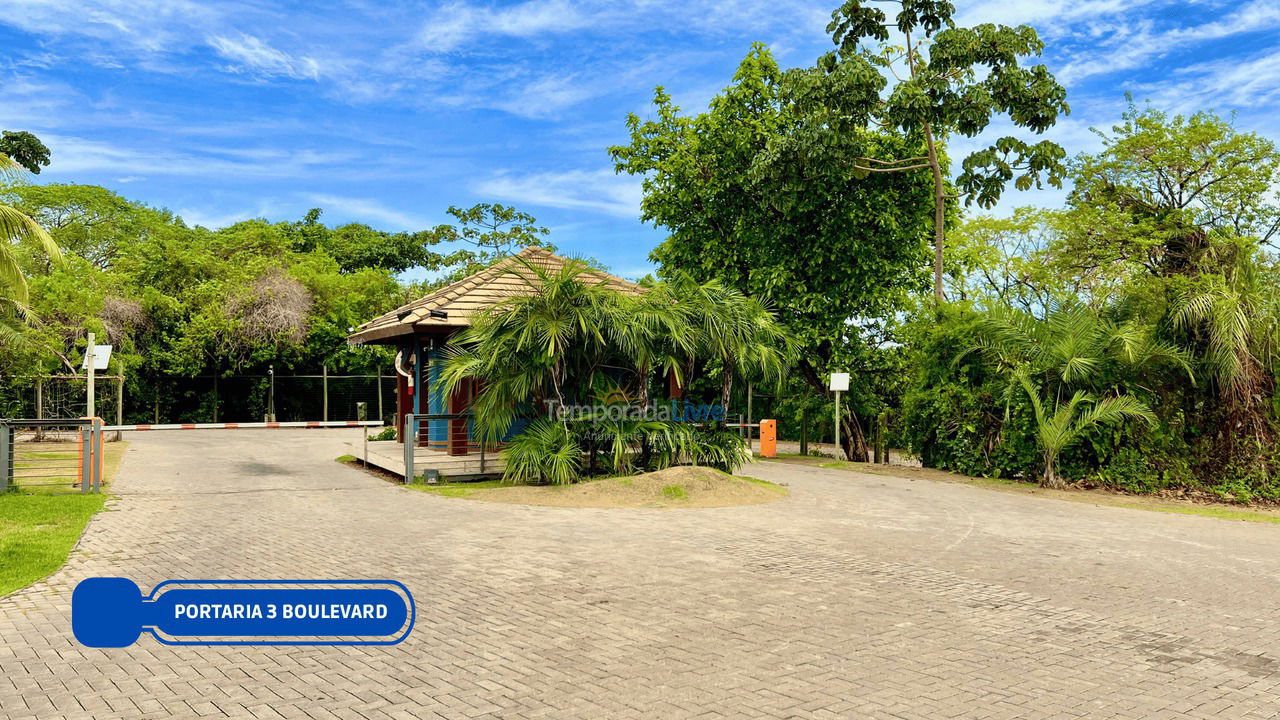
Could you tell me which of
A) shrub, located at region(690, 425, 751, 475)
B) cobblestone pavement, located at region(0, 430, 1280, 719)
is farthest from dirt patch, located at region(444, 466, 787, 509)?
shrub, located at region(690, 425, 751, 475)

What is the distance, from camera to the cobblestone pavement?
A: 488 centimetres

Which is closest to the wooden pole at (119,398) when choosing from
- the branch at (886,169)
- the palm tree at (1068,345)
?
the branch at (886,169)

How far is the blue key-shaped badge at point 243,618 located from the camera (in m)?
5.69

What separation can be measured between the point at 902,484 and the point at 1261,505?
18.6 ft

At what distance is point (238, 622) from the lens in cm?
571

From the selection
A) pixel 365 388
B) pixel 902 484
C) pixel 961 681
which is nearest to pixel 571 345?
pixel 902 484

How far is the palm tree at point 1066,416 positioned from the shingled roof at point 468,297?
25.7 feet

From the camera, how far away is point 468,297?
1805 cm

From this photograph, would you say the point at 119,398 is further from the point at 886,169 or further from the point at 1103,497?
the point at 1103,497

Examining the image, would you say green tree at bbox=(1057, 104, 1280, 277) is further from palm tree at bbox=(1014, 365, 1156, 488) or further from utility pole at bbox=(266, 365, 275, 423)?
utility pole at bbox=(266, 365, 275, 423)

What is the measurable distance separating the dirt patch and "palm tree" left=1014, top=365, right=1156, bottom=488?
5.55 meters

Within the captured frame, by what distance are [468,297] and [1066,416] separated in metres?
11.6

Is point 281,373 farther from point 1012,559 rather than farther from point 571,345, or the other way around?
point 1012,559

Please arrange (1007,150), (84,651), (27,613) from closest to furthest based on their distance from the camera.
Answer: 1. (84,651)
2. (27,613)
3. (1007,150)
